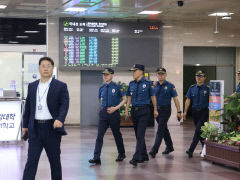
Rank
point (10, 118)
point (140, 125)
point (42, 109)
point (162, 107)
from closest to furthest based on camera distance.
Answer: point (42, 109) < point (140, 125) < point (162, 107) < point (10, 118)

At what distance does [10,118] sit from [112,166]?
4.80 metres

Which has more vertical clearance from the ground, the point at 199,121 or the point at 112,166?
→ the point at 199,121

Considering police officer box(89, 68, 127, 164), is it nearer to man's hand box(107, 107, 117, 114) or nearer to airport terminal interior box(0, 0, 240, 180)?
man's hand box(107, 107, 117, 114)

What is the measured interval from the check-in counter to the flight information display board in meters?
5.34

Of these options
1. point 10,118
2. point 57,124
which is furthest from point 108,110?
point 10,118

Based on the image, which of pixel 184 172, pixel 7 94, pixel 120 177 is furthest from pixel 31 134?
pixel 7 94

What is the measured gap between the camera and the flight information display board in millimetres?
18797

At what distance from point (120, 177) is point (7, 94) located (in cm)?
645

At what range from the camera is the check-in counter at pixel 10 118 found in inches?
531

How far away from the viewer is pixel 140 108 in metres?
9.91

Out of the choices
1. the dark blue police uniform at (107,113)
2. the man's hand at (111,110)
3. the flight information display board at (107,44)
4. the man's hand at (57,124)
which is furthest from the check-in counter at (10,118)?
the man's hand at (57,124)

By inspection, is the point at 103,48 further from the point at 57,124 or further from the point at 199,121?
the point at 57,124

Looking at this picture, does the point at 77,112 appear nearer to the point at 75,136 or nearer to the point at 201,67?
the point at 75,136

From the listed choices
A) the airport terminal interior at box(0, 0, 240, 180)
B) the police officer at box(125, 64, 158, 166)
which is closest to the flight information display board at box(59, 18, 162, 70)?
the airport terminal interior at box(0, 0, 240, 180)
